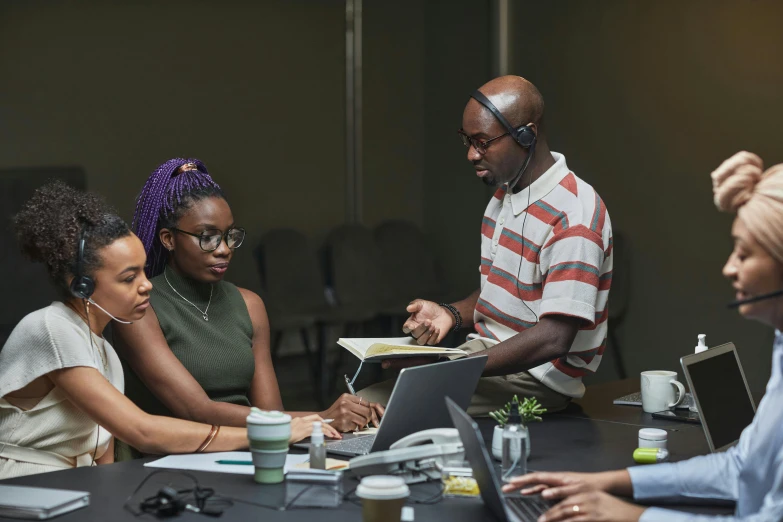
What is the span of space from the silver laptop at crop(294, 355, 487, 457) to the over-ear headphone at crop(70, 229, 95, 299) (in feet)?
2.12

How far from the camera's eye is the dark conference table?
5.89 ft

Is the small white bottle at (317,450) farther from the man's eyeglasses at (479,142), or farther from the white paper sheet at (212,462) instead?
the man's eyeglasses at (479,142)

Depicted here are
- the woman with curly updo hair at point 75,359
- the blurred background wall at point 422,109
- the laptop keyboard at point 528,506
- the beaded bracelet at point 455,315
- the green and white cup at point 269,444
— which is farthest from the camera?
the blurred background wall at point 422,109

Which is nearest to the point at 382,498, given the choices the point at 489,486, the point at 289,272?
the point at 489,486

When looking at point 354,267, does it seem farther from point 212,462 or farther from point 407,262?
point 212,462

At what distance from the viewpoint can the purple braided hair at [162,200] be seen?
2.68 meters

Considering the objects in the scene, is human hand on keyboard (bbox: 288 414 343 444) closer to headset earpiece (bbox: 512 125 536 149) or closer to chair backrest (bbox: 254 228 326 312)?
headset earpiece (bbox: 512 125 536 149)

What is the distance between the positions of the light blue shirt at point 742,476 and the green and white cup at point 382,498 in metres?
0.43

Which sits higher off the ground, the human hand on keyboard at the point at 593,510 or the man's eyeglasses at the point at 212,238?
the man's eyeglasses at the point at 212,238

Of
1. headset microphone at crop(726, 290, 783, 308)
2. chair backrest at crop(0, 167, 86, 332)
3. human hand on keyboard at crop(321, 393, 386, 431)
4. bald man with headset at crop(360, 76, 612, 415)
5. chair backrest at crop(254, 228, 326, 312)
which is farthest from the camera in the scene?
chair backrest at crop(254, 228, 326, 312)

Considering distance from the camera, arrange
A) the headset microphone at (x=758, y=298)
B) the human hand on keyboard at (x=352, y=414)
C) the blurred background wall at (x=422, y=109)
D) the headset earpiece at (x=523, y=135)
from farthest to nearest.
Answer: the blurred background wall at (x=422, y=109), the headset earpiece at (x=523, y=135), the human hand on keyboard at (x=352, y=414), the headset microphone at (x=758, y=298)

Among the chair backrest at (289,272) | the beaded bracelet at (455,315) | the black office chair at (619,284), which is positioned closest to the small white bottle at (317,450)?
the beaded bracelet at (455,315)

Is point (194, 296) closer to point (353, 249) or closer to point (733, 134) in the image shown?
point (353, 249)

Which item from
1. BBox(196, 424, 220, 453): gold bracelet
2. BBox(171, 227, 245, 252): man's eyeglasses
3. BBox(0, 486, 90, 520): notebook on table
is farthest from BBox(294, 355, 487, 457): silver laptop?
BBox(171, 227, 245, 252): man's eyeglasses
